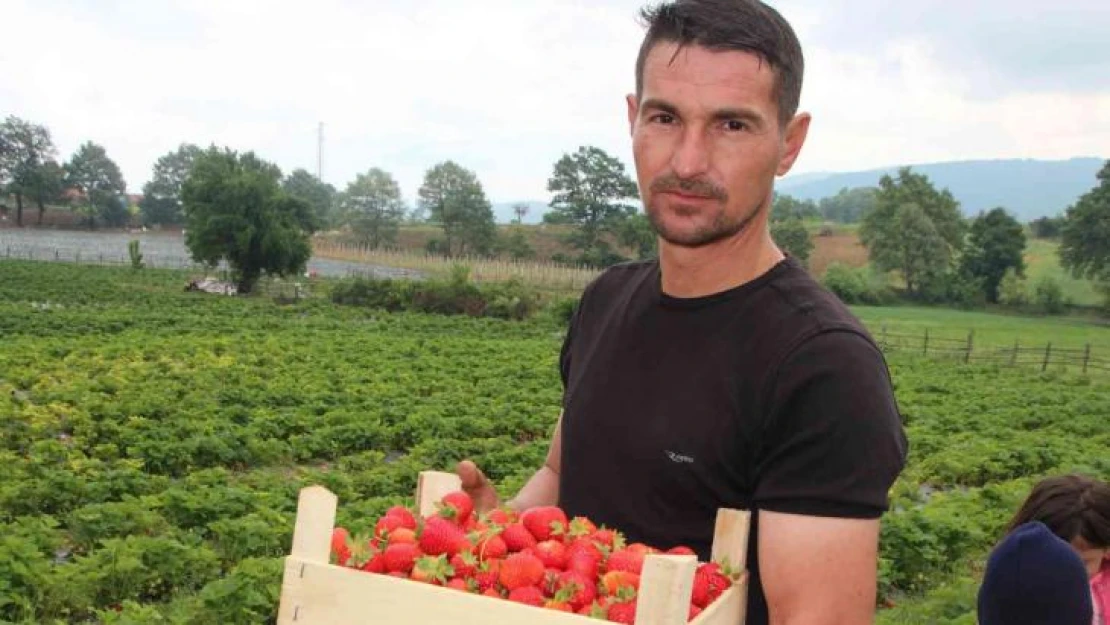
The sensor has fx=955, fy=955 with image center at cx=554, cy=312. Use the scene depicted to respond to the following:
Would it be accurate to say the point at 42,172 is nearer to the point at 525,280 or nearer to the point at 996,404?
the point at 525,280

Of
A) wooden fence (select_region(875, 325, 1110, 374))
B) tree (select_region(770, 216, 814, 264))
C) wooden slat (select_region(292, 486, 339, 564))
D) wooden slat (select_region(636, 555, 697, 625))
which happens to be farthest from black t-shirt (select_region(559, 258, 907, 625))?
tree (select_region(770, 216, 814, 264))

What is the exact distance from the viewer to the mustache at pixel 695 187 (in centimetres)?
211

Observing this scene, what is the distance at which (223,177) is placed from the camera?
46969mm

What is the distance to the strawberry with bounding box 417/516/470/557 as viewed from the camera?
1977 millimetres

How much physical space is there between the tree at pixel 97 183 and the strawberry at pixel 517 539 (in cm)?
11872

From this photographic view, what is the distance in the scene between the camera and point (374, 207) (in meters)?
112

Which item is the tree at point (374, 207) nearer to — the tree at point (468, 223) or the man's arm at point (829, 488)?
the tree at point (468, 223)

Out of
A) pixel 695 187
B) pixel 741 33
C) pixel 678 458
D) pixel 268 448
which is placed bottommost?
pixel 268 448

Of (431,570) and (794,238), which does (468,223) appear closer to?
(794,238)

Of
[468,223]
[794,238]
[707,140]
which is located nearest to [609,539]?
[707,140]

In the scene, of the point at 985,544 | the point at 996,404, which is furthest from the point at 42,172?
the point at 985,544

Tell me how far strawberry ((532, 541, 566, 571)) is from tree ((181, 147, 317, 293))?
45321 mm

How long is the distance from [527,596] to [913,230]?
73.1 meters

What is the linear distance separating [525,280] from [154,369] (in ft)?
131
